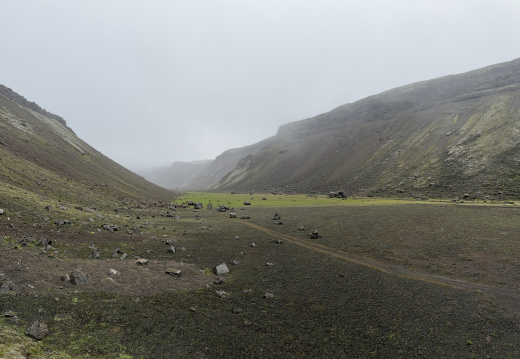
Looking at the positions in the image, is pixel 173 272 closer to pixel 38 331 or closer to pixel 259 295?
pixel 259 295

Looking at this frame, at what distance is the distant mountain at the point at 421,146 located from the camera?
69438 mm


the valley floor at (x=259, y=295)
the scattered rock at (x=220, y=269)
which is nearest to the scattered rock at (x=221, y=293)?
the valley floor at (x=259, y=295)

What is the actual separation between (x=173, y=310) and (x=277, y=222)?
32.3m

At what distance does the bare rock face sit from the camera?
9969 millimetres

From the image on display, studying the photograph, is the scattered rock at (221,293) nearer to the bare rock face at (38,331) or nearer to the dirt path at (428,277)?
the bare rock face at (38,331)

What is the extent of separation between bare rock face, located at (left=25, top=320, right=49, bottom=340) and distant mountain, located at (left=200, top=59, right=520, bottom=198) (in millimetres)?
76012

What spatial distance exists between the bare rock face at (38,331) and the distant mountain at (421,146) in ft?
249

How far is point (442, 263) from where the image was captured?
23656 millimetres

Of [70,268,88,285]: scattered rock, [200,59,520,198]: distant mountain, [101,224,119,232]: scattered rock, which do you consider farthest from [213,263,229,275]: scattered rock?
[200,59,520,198]: distant mountain

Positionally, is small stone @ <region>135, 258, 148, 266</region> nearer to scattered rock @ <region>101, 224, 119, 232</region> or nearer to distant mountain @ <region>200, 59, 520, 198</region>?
scattered rock @ <region>101, 224, 119, 232</region>

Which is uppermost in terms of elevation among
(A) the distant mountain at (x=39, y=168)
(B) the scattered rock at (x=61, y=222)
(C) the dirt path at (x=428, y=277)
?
(A) the distant mountain at (x=39, y=168)

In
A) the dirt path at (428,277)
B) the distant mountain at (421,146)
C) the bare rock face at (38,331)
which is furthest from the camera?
the distant mountain at (421,146)

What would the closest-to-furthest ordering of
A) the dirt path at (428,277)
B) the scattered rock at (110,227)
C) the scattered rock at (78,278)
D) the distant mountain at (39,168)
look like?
the scattered rock at (78,278), the dirt path at (428,277), the scattered rock at (110,227), the distant mountain at (39,168)

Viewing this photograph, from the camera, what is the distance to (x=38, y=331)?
33.3 feet
